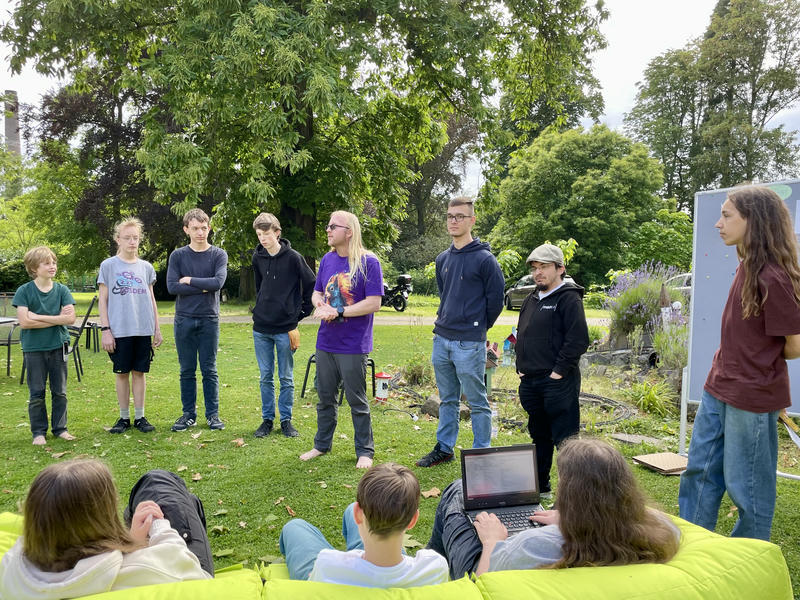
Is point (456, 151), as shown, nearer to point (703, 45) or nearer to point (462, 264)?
point (703, 45)

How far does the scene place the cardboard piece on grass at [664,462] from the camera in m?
4.54

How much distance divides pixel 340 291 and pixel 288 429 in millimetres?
1651

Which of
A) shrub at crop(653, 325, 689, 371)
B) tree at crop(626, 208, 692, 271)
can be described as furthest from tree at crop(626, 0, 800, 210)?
shrub at crop(653, 325, 689, 371)

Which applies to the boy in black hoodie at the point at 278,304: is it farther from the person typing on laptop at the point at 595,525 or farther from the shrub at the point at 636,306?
the shrub at the point at 636,306

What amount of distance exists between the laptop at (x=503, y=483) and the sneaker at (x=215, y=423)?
351cm

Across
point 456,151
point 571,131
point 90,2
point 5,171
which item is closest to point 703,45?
point 571,131

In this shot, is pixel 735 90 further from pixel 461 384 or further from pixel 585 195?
pixel 461 384

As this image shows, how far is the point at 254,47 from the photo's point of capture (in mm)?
10609

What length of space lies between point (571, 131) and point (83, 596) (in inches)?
1225

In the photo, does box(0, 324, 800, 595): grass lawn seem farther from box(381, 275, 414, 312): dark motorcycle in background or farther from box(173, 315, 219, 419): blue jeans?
box(381, 275, 414, 312): dark motorcycle in background

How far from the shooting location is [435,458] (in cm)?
470

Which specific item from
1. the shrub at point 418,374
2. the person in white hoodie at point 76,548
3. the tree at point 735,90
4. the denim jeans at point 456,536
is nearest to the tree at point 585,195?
the tree at point 735,90

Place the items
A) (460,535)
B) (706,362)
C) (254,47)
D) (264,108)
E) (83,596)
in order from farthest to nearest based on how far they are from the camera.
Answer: (264,108)
(254,47)
(706,362)
(460,535)
(83,596)

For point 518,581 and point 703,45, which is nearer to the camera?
point 518,581
